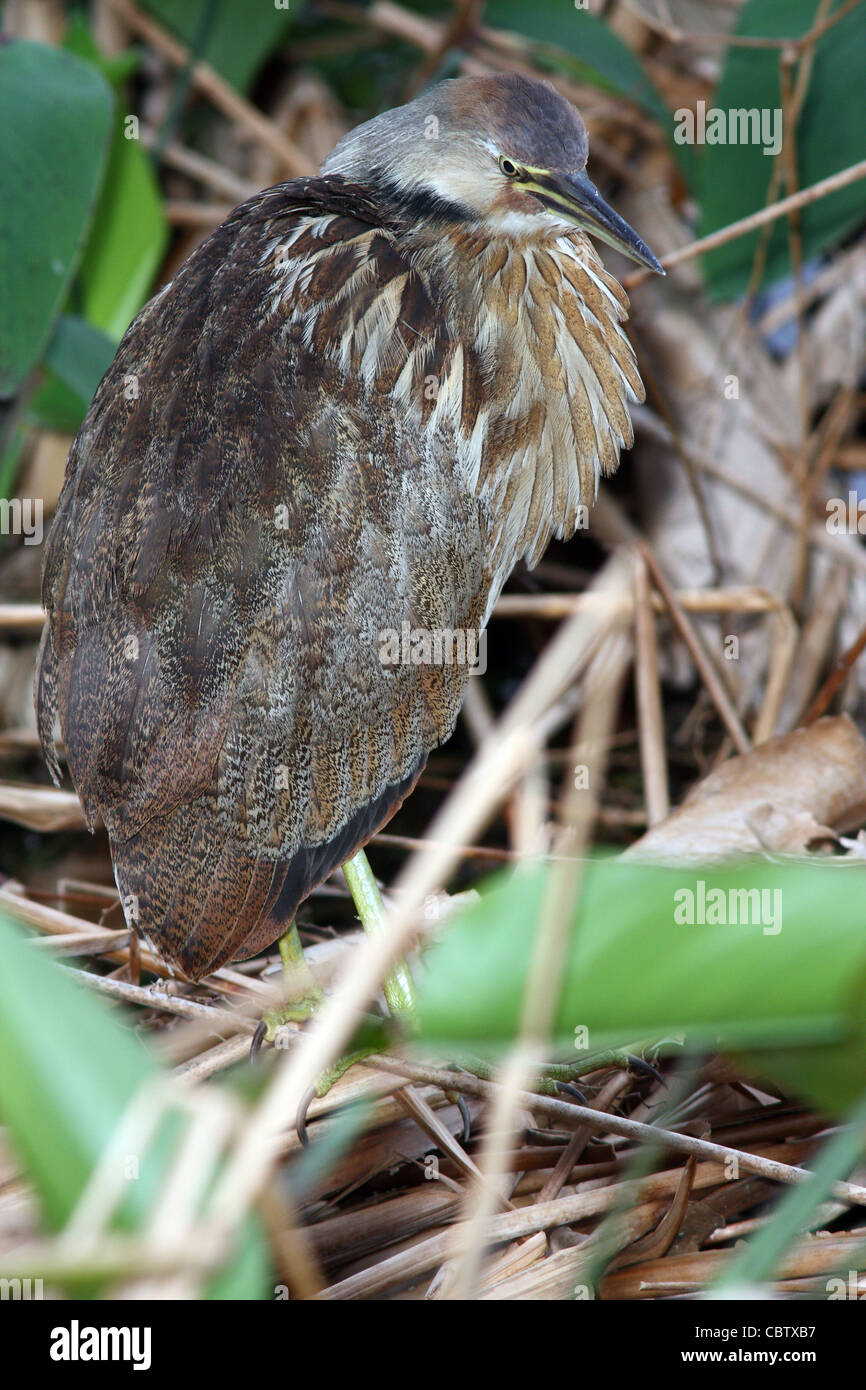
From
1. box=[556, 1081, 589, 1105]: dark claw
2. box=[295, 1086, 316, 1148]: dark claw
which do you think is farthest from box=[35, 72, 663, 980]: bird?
box=[556, 1081, 589, 1105]: dark claw

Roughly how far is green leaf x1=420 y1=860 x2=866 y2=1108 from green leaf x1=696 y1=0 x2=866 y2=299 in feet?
5.74

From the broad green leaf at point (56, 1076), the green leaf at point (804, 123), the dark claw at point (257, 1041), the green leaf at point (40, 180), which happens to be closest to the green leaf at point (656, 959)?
the broad green leaf at point (56, 1076)

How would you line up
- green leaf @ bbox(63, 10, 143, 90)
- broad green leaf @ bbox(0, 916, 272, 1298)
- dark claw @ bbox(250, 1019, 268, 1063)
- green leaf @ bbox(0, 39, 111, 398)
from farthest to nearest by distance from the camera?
green leaf @ bbox(63, 10, 143, 90) < green leaf @ bbox(0, 39, 111, 398) < dark claw @ bbox(250, 1019, 268, 1063) < broad green leaf @ bbox(0, 916, 272, 1298)

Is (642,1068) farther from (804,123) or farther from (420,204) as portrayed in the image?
(804,123)

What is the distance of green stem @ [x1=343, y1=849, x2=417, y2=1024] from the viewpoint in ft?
4.23

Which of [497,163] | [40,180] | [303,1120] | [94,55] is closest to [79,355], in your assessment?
[40,180]

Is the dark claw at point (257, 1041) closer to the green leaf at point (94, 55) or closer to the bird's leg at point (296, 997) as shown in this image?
the bird's leg at point (296, 997)

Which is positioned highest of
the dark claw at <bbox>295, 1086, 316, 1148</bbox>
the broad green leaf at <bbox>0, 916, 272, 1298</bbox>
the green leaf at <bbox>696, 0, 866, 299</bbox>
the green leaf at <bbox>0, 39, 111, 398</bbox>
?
the green leaf at <bbox>696, 0, 866, 299</bbox>

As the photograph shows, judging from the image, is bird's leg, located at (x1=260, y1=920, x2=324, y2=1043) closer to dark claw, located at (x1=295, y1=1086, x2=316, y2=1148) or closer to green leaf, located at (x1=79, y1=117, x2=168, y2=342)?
dark claw, located at (x1=295, y1=1086, x2=316, y2=1148)

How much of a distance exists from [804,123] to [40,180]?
113 cm

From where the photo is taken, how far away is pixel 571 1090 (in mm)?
1233

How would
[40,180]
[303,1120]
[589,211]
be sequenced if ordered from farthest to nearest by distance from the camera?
[40,180] → [589,211] → [303,1120]
